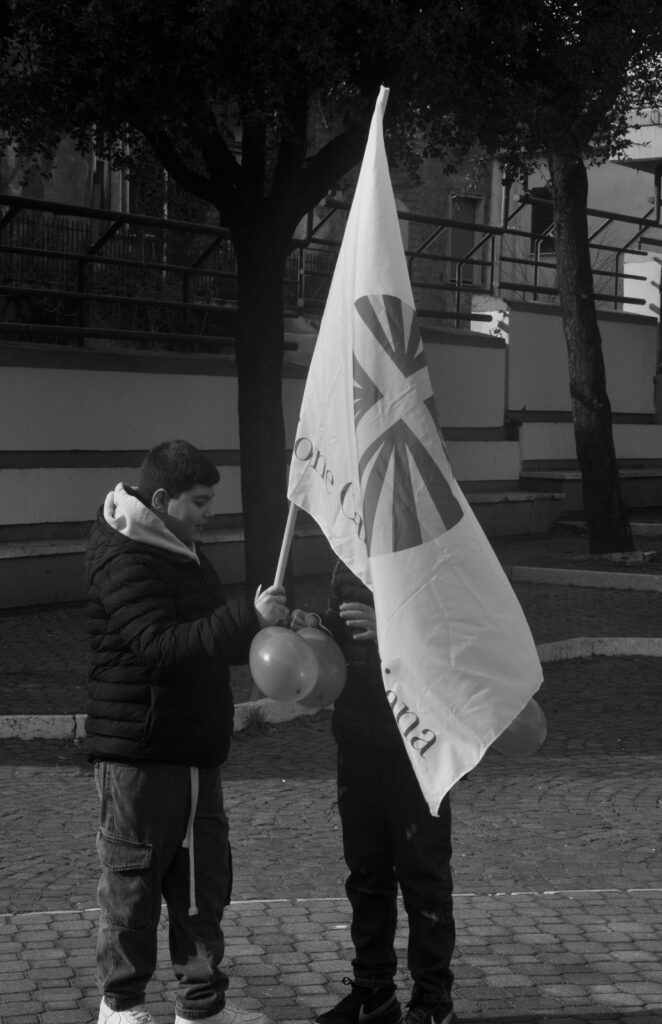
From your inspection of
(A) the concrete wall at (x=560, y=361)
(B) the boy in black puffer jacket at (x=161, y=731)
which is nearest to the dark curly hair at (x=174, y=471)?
(B) the boy in black puffer jacket at (x=161, y=731)

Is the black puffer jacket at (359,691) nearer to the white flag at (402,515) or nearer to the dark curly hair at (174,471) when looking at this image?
the white flag at (402,515)

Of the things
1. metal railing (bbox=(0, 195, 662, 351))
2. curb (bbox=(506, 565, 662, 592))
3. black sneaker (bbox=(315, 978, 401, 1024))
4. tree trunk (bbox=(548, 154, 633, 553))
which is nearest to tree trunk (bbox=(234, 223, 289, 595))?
metal railing (bbox=(0, 195, 662, 351))

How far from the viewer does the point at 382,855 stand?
423cm

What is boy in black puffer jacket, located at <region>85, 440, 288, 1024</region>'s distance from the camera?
3.88 m

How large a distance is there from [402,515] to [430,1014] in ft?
4.65

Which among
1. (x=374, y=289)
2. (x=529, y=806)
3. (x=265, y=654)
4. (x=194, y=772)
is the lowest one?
(x=529, y=806)

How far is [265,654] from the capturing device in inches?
158

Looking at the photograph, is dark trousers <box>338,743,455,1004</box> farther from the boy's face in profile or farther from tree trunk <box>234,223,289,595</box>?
tree trunk <box>234,223,289,595</box>

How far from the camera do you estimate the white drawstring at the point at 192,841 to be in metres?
3.95

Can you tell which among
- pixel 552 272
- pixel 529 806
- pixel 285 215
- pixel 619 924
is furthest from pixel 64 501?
pixel 552 272

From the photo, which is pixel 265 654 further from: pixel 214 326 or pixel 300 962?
pixel 214 326

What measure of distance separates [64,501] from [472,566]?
10004 mm

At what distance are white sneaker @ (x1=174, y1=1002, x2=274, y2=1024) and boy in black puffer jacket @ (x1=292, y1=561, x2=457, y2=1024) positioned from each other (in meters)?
0.23

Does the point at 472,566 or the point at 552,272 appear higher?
the point at 552,272
